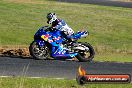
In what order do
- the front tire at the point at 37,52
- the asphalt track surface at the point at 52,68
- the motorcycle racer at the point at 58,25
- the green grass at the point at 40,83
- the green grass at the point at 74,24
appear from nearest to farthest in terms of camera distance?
the green grass at the point at 40,83 < the asphalt track surface at the point at 52,68 < the front tire at the point at 37,52 < the motorcycle racer at the point at 58,25 < the green grass at the point at 74,24

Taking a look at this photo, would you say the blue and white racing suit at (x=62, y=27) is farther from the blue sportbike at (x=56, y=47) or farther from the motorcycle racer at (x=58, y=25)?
the blue sportbike at (x=56, y=47)

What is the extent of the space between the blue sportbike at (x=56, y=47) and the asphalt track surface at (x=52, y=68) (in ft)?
4.13

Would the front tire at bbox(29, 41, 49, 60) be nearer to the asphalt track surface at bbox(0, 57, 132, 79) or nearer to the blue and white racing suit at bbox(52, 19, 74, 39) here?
the blue and white racing suit at bbox(52, 19, 74, 39)

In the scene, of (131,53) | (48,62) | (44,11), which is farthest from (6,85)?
(44,11)

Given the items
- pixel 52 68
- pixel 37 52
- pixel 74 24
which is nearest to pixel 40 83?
pixel 52 68

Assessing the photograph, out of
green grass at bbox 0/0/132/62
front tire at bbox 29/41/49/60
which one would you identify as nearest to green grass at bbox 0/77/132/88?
front tire at bbox 29/41/49/60

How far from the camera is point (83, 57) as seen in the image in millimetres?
17984

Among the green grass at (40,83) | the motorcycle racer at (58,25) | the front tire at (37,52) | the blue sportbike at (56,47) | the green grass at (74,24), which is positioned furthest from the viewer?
the green grass at (74,24)

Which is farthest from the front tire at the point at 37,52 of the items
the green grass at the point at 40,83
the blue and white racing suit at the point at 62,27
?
the green grass at the point at 40,83

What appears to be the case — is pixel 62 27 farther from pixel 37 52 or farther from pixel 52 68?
pixel 52 68

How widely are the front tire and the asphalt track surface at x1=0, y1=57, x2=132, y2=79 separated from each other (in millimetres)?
1355

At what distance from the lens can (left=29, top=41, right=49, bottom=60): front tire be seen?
17438mm

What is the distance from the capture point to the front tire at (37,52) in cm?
1744

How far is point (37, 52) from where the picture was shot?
689 inches
